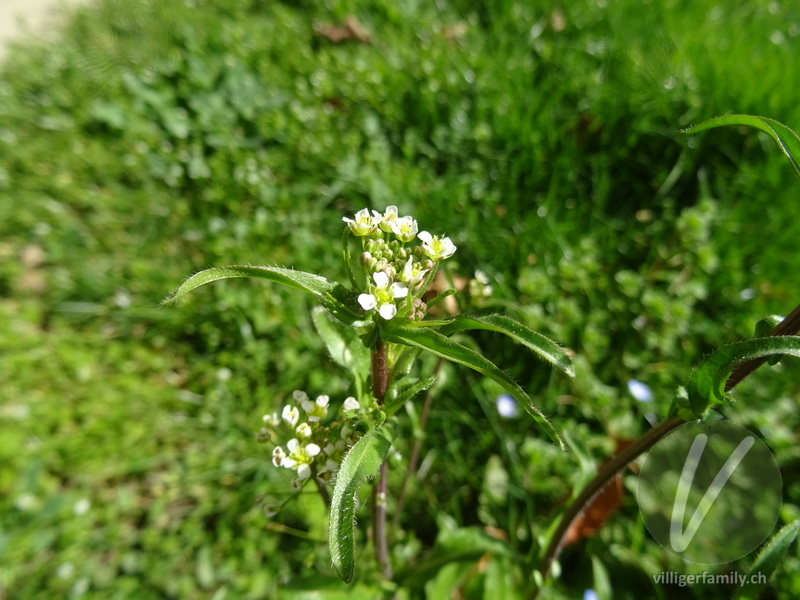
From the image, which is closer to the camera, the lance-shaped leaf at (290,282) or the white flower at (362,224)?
the lance-shaped leaf at (290,282)

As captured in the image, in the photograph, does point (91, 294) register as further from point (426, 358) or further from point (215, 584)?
point (426, 358)

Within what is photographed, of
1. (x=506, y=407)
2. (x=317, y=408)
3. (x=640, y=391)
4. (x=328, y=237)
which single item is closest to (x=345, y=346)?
(x=317, y=408)

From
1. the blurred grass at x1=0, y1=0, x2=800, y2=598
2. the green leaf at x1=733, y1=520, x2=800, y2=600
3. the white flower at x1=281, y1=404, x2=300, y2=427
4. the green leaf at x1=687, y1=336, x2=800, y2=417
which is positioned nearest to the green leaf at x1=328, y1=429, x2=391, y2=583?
the white flower at x1=281, y1=404, x2=300, y2=427

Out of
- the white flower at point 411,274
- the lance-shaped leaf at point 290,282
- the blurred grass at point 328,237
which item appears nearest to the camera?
the lance-shaped leaf at point 290,282

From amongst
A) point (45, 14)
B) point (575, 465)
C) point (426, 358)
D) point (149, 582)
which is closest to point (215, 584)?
point (149, 582)

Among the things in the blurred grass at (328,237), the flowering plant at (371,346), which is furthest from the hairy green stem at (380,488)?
the blurred grass at (328,237)

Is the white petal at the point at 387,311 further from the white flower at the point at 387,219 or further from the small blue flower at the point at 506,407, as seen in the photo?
Result: the small blue flower at the point at 506,407
